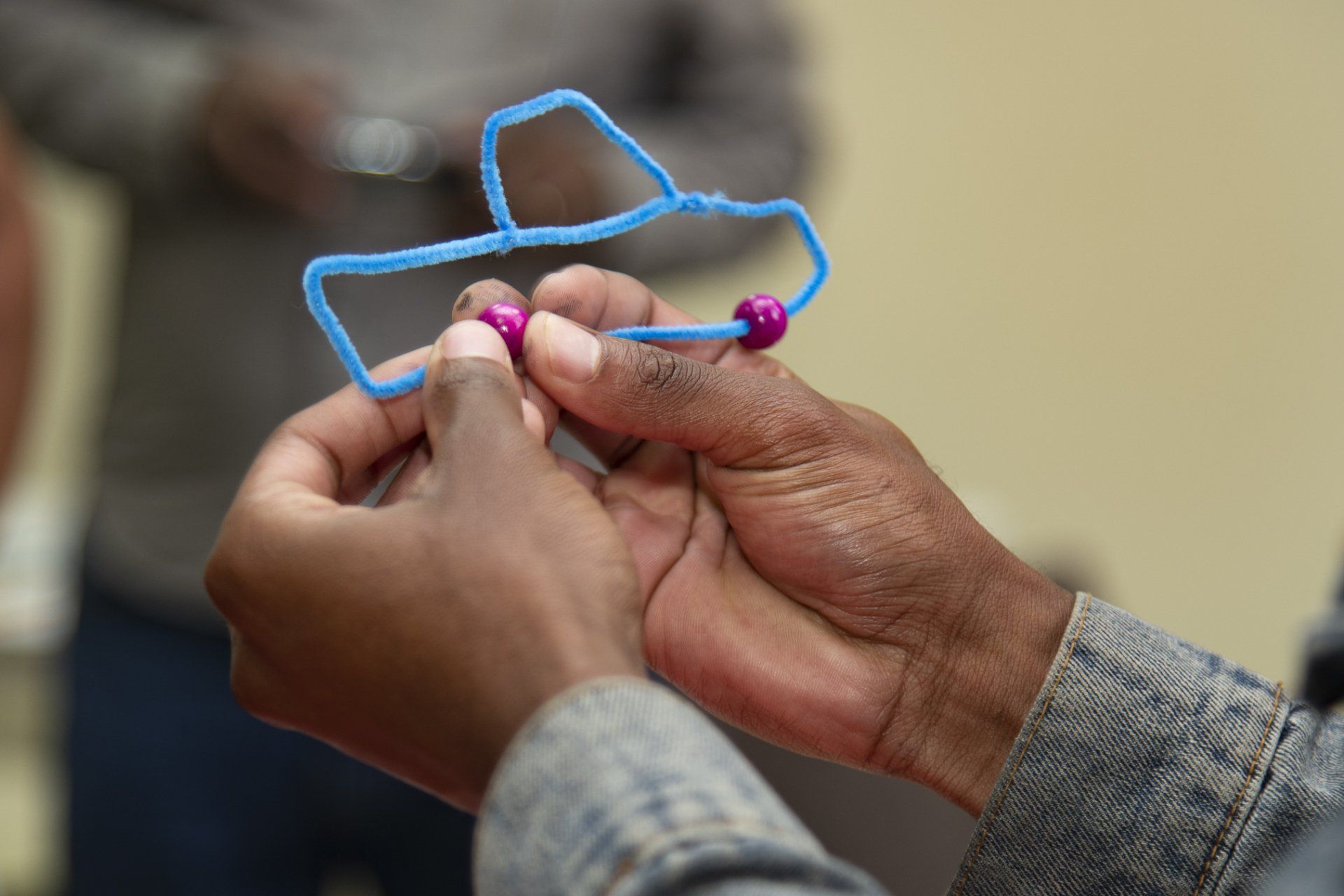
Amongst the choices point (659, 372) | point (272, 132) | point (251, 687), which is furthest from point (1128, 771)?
point (272, 132)

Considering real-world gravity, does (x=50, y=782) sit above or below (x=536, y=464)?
below

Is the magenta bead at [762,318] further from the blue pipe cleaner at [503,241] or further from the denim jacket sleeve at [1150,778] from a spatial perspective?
the denim jacket sleeve at [1150,778]

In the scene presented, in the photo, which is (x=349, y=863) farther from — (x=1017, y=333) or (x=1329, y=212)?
(x=1329, y=212)

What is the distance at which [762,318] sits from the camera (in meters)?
0.55

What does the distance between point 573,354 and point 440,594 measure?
0.15 meters

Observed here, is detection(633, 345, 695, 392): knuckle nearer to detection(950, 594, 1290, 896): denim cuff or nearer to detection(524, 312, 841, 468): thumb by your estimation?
detection(524, 312, 841, 468): thumb

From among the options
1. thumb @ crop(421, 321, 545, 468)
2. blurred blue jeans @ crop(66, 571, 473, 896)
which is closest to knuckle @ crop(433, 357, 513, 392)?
thumb @ crop(421, 321, 545, 468)

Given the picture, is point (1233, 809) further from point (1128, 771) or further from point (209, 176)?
point (209, 176)

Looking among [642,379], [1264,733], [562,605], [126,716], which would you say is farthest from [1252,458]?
[126,716]

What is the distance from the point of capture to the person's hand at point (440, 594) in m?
0.33

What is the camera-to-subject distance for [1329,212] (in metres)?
1.22

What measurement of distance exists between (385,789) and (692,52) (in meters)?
0.69

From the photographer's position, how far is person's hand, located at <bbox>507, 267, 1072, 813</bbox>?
0.48 meters

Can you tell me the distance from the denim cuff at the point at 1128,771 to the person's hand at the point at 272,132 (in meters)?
0.59
